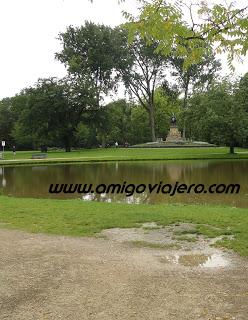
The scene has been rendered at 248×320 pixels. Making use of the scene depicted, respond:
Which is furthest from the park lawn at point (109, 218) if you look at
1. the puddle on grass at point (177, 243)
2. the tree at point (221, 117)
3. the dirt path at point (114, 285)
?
the tree at point (221, 117)

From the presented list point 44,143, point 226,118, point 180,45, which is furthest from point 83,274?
point 44,143

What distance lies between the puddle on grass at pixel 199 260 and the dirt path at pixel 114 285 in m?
0.10

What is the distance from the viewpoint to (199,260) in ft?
24.1

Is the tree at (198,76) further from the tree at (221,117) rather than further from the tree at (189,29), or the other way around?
the tree at (189,29)

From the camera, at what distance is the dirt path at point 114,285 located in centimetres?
498

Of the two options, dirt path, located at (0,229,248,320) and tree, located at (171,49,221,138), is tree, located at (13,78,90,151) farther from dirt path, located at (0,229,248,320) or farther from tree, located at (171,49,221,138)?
dirt path, located at (0,229,248,320)

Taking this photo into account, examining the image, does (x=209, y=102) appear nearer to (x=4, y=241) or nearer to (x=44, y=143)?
(x=44, y=143)

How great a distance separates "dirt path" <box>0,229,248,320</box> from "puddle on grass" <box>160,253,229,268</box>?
0.10 m

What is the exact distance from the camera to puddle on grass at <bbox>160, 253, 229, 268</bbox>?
23.1ft

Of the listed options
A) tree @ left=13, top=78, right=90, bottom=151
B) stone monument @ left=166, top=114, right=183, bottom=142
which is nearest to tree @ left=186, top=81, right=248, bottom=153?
stone monument @ left=166, top=114, right=183, bottom=142

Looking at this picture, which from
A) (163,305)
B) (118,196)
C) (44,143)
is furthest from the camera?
(44,143)

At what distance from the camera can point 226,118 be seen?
4272 centimetres

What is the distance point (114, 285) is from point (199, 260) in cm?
205

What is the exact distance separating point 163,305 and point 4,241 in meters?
4.73
